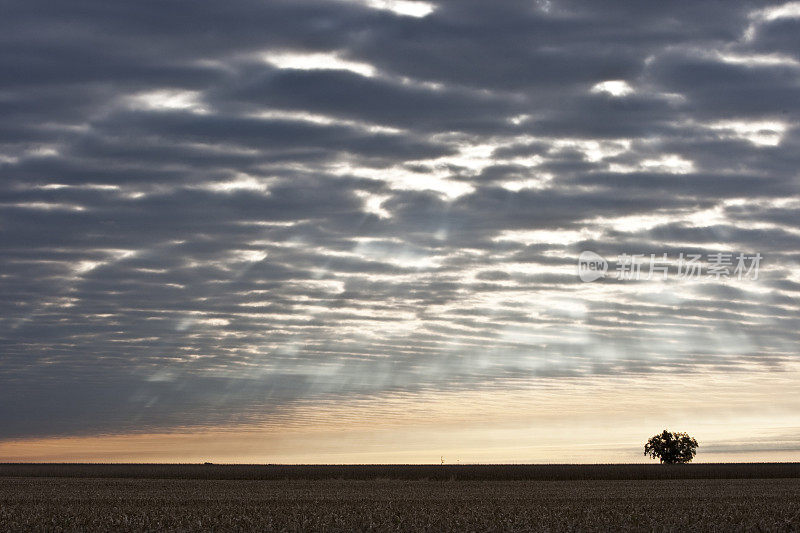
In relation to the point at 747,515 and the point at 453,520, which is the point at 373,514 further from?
the point at 747,515

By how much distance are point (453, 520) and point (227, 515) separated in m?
11.2

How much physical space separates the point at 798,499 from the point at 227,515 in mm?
34706

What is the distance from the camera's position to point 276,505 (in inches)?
1966

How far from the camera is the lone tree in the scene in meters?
158

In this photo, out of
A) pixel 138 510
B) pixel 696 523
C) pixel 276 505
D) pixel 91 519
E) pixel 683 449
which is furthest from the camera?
pixel 683 449

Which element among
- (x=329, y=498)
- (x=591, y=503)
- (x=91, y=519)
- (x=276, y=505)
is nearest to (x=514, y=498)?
(x=591, y=503)

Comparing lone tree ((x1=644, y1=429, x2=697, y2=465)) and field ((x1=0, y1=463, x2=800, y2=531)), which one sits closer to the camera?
field ((x1=0, y1=463, x2=800, y2=531))

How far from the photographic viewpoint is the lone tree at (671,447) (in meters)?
158

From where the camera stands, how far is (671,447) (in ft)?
524

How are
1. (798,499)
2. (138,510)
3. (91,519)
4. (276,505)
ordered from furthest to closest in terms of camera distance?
1. (798,499)
2. (276,505)
3. (138,510)
4. (91,519)

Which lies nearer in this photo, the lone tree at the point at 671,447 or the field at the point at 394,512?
the field at the point at 394,512

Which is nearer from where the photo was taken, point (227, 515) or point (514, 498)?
point (227, 515)

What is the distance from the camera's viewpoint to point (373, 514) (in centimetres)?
4322

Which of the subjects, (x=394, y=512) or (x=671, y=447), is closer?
(x=394, y=512)
